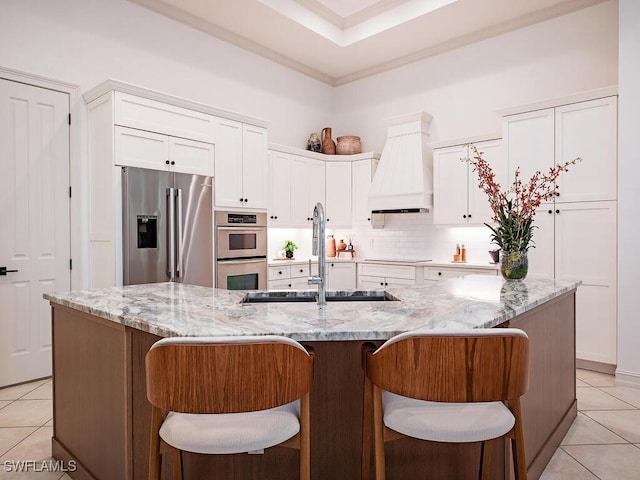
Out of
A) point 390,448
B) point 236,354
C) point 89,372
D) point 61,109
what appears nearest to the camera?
point 236,354

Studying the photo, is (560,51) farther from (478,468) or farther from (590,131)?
(478,468)

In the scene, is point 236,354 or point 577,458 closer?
point 236,354

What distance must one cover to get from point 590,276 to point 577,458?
199 cm

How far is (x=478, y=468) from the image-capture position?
1.82 m

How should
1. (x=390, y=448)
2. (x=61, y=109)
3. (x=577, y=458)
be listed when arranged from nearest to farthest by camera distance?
(x=390, y=448) < (x=577, y=458) < (x=61, y=109)

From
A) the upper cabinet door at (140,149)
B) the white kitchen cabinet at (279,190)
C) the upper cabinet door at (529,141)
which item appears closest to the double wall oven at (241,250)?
the white kitchen cabinet at (279,190)

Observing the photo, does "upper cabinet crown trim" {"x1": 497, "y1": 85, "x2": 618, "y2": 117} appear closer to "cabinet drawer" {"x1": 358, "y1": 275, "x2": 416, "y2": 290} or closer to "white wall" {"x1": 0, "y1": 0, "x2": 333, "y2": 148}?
"cabinet drawer" {"x1": 358, "y1": 275, "x2": 416, "y2": 290}

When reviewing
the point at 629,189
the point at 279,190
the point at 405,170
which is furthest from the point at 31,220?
the point at 629,189

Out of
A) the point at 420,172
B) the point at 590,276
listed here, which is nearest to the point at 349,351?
the point at 590,276

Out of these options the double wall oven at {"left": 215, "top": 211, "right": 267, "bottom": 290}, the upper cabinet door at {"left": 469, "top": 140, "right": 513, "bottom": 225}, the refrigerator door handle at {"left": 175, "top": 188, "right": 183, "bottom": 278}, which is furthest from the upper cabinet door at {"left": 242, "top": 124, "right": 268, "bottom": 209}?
the upper cabinet door at {"left": 469, "top": 140, "right": 513, "bottom": 225}

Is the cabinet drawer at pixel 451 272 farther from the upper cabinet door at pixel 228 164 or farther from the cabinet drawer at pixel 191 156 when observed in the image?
the cabinet drawer at pixel 191 156

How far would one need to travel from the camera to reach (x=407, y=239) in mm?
5961

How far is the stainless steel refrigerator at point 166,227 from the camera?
12.4 ft

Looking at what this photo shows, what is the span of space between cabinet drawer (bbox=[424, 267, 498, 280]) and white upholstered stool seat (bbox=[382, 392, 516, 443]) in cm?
332
